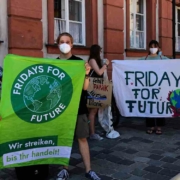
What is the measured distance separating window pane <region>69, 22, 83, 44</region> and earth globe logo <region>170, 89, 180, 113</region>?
3335mm

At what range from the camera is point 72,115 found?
3541mm

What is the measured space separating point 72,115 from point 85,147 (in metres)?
0.45

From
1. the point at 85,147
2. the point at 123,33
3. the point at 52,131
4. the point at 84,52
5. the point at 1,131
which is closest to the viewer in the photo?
the point at 1,131

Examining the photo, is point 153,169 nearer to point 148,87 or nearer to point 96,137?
point 96,137

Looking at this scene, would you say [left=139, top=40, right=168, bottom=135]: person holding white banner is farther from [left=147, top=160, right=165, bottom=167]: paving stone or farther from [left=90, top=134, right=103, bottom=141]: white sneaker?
[left=147, top=160, right=165, bottom=167]: paving stone

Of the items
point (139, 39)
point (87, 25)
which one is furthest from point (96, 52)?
point (139, 39)

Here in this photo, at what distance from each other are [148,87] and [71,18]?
3241 mm

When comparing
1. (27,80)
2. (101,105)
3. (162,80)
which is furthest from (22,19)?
(27,80)

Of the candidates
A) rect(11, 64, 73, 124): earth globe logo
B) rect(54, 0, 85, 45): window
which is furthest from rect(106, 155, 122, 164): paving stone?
rect(54, 0, 85, 45): window

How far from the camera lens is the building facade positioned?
6492 mm

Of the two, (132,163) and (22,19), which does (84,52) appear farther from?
(132,163)

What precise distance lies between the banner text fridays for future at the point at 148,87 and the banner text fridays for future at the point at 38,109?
8.64 ft

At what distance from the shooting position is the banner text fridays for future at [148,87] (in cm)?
595

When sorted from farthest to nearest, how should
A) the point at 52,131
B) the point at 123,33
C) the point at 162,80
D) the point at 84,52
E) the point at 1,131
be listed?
the point at 123,33 → the point at 84,52 → the point at 162,80 → the point at 52,131 → the point at 1,131
